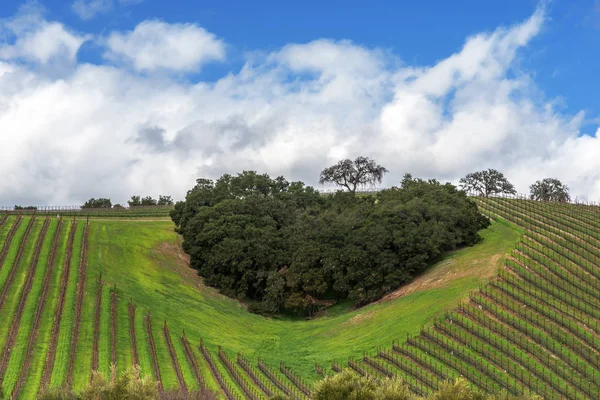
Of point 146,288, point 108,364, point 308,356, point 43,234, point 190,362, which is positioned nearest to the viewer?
point 108,364

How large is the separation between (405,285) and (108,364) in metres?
37.6

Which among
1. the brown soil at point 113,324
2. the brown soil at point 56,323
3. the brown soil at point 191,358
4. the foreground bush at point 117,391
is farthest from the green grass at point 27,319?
the brown soil at point 191,358

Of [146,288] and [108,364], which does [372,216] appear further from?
[108,364]

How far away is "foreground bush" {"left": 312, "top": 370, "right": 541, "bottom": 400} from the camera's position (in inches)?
1315

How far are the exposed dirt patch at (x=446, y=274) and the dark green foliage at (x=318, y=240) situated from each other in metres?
1.47

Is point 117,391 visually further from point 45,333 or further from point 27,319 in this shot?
point 27,319

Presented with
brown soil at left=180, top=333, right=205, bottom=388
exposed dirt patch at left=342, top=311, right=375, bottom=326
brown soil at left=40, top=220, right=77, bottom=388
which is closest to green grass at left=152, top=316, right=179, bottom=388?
brown soil at left=180, top=333, right=205, bottom=388

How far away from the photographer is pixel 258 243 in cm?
8512

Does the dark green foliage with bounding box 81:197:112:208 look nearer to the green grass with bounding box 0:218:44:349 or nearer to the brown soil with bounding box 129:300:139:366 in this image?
the green grass with bounding box 0:218:44:349

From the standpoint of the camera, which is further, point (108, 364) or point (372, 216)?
point (372, 216)

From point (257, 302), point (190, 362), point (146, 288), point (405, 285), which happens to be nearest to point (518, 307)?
point (405, 285)

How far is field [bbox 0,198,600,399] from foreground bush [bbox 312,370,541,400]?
35.7 feet

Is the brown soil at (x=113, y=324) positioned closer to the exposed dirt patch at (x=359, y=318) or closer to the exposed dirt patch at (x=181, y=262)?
the exposed dirt patch at (x=181, y=262)

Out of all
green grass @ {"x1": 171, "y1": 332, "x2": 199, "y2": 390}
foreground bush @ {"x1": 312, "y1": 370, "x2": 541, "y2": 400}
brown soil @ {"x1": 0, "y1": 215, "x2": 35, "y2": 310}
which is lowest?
green grass @ {"x1": 171, "y1": 332, "x2": 199, "y2": 390}
